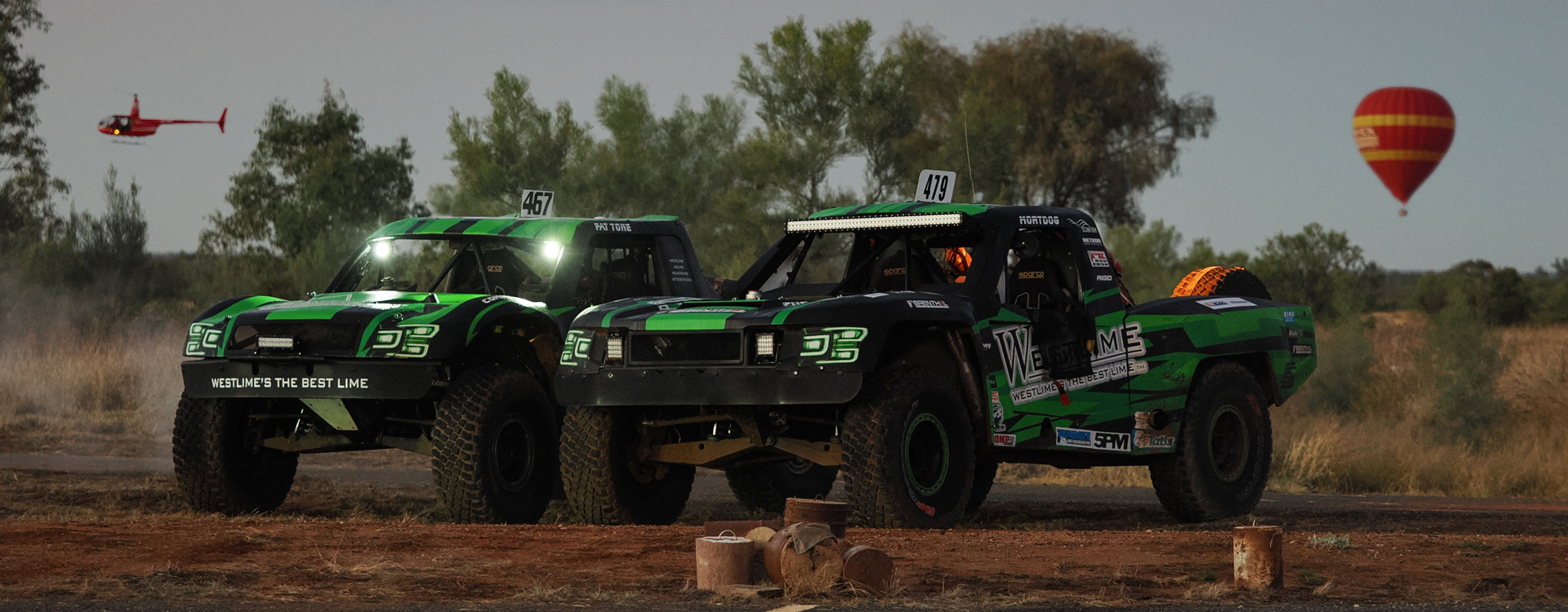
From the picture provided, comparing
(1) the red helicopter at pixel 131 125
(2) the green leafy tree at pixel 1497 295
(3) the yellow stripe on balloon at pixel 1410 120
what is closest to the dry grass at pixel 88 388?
(1) the red helicopter at pixel 131 125

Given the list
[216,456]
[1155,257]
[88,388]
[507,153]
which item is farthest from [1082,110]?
[216,456]

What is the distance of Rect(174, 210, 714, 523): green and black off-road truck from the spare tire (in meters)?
4.05

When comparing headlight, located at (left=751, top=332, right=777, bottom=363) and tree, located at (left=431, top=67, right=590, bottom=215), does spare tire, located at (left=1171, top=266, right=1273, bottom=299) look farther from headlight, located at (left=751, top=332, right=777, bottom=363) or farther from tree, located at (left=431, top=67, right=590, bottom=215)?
tree, located at (left=431, top=67, right=590, bottom=215)

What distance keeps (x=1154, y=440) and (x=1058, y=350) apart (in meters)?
1.24

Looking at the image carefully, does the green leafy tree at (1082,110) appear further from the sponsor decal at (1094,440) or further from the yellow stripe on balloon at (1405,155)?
the sponsor decal at (1094,440)

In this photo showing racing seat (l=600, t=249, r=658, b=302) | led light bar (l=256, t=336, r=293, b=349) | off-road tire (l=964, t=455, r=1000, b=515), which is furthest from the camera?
off-road tire (l=964, t=455, r=1000, b=515)

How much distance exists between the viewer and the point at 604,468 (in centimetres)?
1112

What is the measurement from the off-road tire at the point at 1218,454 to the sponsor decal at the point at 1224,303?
0.43 meters

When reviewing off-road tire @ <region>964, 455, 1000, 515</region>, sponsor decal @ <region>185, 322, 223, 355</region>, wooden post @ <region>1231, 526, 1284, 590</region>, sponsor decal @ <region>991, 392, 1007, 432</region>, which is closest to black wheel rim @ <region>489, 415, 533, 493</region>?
sponsor decal @ <region>185, 322, 223, 355</region>

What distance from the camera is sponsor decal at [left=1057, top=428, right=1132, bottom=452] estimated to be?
39.3 ft

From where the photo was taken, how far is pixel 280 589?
28.3 feet

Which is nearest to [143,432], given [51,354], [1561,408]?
[51,354]

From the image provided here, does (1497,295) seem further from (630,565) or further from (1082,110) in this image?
(630,565)

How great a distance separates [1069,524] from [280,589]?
6251 millimetres
